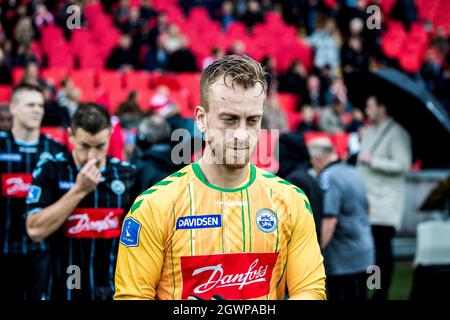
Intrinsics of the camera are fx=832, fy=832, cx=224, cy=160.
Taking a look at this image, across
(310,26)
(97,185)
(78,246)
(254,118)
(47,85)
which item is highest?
(310,26)

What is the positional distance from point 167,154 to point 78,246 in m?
1.09

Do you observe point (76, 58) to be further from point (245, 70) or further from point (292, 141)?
point (245, 70)

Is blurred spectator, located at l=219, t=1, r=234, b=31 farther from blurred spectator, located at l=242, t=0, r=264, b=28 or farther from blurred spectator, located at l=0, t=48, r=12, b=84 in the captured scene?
blurred spectator, located at l=0, t=48, r=12, b=84

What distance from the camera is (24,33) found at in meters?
Result: 15.7

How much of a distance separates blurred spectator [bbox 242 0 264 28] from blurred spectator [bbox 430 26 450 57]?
4.75 metres

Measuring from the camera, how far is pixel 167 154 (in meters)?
6.06

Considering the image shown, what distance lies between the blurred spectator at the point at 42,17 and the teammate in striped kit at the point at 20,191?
10423 millimetres

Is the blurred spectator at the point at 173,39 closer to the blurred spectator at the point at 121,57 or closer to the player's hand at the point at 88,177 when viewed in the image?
the blurred spectator at the point at 121,57

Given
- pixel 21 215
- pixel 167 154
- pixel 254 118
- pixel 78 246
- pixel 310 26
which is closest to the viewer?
pixel 254 118

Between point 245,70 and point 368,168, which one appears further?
point 368,168

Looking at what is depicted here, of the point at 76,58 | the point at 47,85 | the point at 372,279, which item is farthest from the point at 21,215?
the point at 76,58

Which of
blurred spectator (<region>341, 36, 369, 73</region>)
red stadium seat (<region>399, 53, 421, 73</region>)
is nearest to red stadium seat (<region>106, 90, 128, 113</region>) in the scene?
blurred spectator (<region>341, 36, 369, 73</region>)

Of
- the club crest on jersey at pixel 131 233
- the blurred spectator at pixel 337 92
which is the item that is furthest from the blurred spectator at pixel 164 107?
the blurred spectator at pixel 337 92
